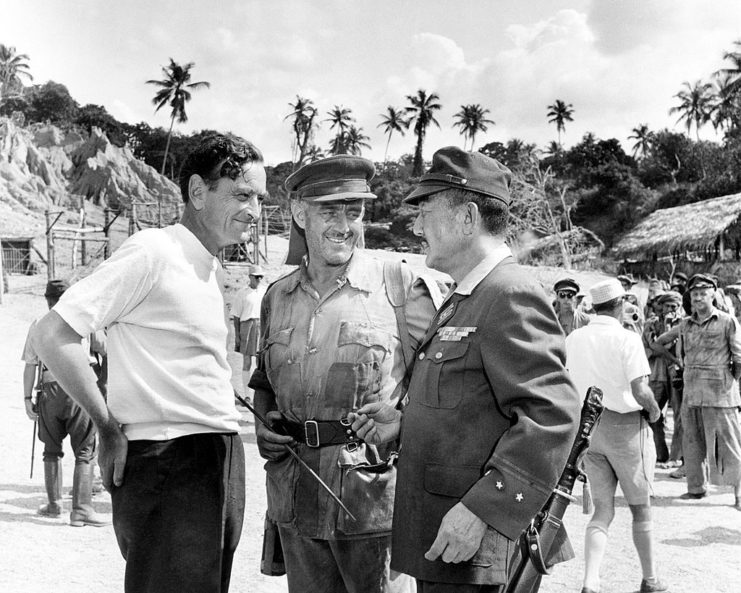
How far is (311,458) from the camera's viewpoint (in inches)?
117

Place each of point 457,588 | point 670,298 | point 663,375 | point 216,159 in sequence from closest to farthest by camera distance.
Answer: point 457,588, point 216,159, point 663,375, point 670,298

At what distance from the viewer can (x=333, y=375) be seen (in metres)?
3.01

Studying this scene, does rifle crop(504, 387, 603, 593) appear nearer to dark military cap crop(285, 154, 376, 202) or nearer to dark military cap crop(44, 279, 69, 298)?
dark military cap crop(285, 154, 376, 202)

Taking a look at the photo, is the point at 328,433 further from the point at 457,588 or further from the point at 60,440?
the point at 60,440

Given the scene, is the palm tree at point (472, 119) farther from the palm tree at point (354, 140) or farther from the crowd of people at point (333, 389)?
the crowd of people at point (333, 389)

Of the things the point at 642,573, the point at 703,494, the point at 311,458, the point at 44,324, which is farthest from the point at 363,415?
the point at 703,494

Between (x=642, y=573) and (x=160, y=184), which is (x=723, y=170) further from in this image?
(x=642, y=573)

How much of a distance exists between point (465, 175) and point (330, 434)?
115 cm

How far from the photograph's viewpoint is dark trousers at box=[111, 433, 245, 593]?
2469mm

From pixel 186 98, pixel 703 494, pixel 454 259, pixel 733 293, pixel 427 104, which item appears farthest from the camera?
pixel 427 104

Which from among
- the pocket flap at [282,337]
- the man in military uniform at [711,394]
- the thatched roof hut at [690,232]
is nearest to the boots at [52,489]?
the pocket flap at [282,337]

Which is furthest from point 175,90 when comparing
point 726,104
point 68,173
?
point 726,104

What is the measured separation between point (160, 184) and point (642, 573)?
58.6 metres

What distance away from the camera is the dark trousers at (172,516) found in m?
2.47
